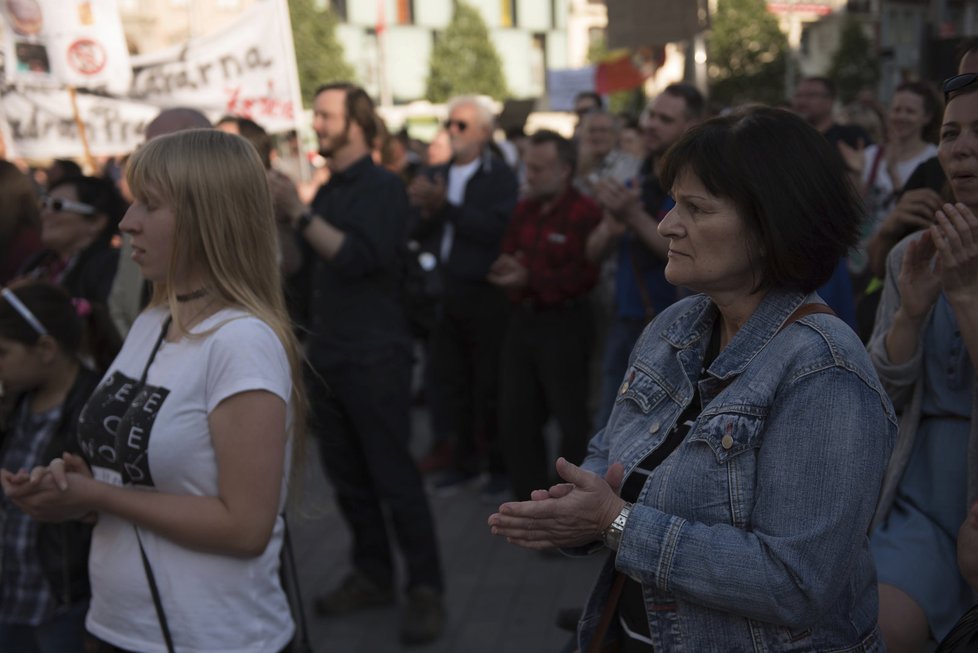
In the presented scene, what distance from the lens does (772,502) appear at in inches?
67.7

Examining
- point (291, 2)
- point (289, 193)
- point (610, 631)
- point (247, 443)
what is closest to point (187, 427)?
point (247, 443)

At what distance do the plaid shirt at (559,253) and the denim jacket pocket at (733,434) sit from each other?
132 inches

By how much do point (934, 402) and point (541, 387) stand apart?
117 inches

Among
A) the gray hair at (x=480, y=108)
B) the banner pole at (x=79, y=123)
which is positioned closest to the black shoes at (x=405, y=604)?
the banner pole at (x=79, y=123)

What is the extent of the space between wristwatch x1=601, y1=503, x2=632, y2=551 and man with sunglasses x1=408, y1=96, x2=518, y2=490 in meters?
4.25

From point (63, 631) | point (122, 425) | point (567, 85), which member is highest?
point (122, 425)

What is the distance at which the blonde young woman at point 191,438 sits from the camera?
225 cm

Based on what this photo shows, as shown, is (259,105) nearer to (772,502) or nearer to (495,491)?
(495,491)

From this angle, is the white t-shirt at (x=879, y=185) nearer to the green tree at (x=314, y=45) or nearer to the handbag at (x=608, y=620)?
the handbag at (x=608, y=620)

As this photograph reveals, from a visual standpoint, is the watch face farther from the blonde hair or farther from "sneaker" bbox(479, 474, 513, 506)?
"sneaker" bbox(479, 474, 513, 506)

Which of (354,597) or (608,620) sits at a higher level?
(608,620)

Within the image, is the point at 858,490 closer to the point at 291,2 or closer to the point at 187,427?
the point at 187,427

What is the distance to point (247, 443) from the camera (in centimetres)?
225

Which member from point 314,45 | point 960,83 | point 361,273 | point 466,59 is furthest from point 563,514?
point 466,59
